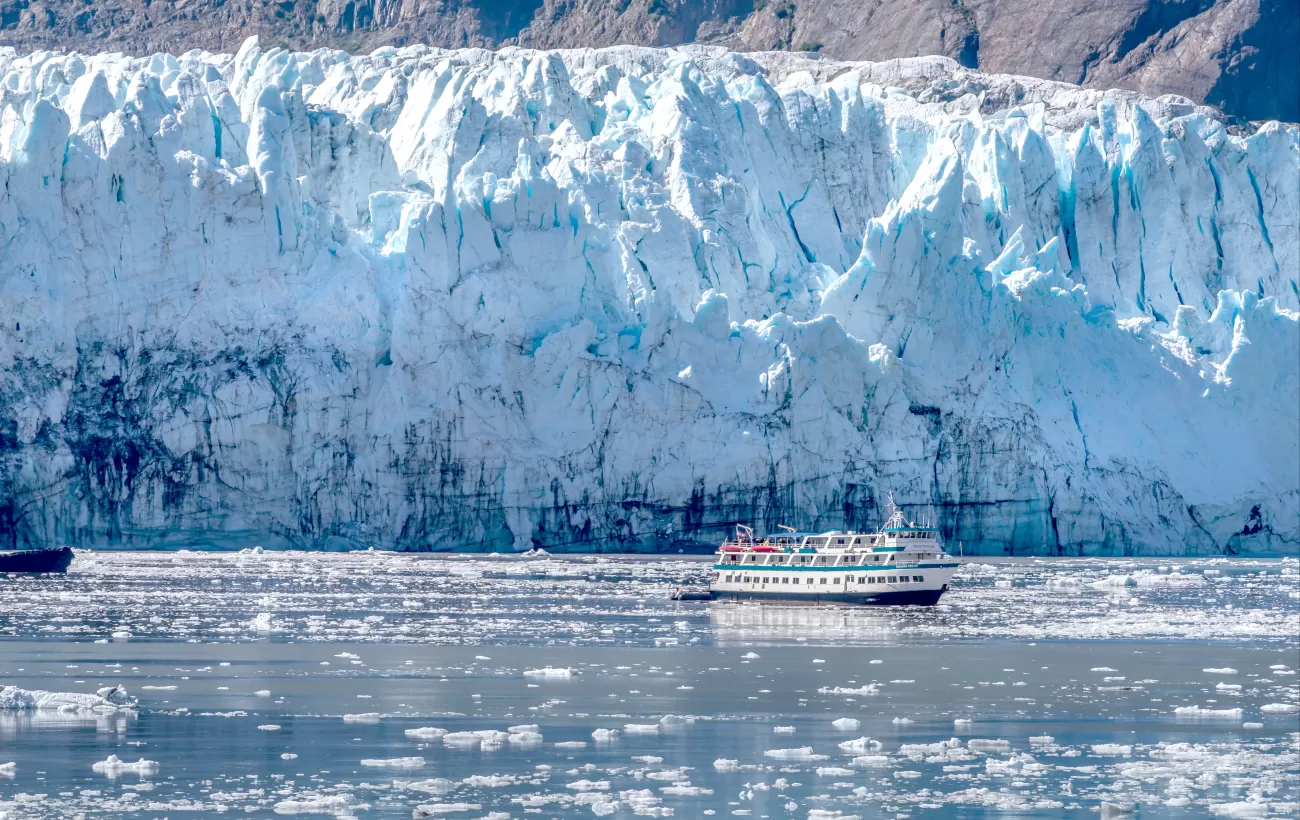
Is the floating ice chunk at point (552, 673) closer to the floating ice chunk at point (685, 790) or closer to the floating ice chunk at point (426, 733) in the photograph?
the floating ice chunk at point (426, 733)

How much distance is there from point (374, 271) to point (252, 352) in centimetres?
368

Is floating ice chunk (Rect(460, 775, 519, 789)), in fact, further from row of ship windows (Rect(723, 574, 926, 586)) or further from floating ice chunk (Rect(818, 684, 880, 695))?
row of ship windows (Rect(723, 574, 926, 586))

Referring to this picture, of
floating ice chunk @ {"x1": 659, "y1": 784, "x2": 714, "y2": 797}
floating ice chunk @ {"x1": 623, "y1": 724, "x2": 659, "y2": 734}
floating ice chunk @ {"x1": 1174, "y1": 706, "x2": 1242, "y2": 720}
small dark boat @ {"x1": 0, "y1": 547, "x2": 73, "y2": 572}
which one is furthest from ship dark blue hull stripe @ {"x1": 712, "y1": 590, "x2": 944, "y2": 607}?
floating ice chunk @ {"x1": 659, "y1": 784, "x2": 714, "y2": 797}

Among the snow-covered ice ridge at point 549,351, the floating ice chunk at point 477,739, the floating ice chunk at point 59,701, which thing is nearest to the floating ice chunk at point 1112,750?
the floating ice chunk at point 477,739

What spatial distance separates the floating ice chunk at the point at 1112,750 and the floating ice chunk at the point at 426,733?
5.72 meters

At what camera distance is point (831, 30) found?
79375 millimetres

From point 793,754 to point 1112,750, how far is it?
2936 millimetres

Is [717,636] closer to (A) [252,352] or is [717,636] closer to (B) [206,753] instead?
(B) [206,753]

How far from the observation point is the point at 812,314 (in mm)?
53156

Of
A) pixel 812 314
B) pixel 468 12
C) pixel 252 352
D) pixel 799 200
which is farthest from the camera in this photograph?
pixel 468 12

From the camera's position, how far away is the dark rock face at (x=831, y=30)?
71.4m

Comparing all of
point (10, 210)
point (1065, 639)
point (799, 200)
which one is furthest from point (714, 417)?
point (1065, 639)

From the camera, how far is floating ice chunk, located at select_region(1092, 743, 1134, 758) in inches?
706

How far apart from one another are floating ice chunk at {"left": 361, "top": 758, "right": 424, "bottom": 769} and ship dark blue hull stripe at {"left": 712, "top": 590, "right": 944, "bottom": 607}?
69.9ft
